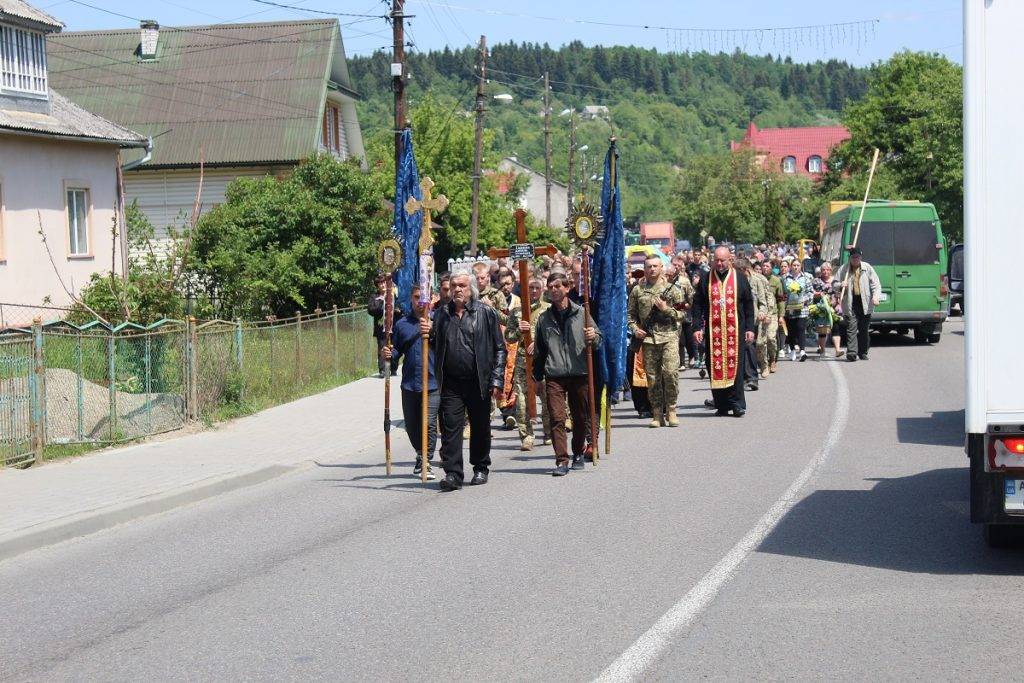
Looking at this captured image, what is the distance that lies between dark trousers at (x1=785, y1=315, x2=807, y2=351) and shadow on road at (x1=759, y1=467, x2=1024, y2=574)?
14.2 meters

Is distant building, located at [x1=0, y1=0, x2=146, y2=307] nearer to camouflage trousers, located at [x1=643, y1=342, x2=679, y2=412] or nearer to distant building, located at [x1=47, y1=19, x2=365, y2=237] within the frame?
distant building, located at [x1=47, y1=19, x2=365, y2=237]

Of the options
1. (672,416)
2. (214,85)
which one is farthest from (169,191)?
(672,416)

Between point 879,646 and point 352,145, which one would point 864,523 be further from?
point 352,145

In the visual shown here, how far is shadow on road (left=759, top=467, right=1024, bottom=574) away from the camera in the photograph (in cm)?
818

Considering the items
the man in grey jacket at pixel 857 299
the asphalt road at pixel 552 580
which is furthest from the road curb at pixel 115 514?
the man in grey jacket at pixel 857 299

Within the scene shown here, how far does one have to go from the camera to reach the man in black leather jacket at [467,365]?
39.5 feet

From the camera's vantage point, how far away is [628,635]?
21.8 feet

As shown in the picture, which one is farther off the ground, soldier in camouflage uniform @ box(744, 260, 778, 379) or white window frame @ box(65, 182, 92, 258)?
white window frame @ box(65, 182, 92, 258)

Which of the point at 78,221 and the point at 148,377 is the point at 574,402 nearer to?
the point at 148,377

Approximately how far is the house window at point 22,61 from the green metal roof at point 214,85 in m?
13.0

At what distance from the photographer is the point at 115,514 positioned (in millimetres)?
10742

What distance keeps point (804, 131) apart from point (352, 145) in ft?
403

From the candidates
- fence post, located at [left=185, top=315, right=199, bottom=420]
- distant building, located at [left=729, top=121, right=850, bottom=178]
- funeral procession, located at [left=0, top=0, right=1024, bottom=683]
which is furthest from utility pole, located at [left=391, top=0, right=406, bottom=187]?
distant building, located at [left=729, top=121, right=850, bottom=178]

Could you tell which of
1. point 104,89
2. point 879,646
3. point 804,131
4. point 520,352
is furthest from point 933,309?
point 804,131
